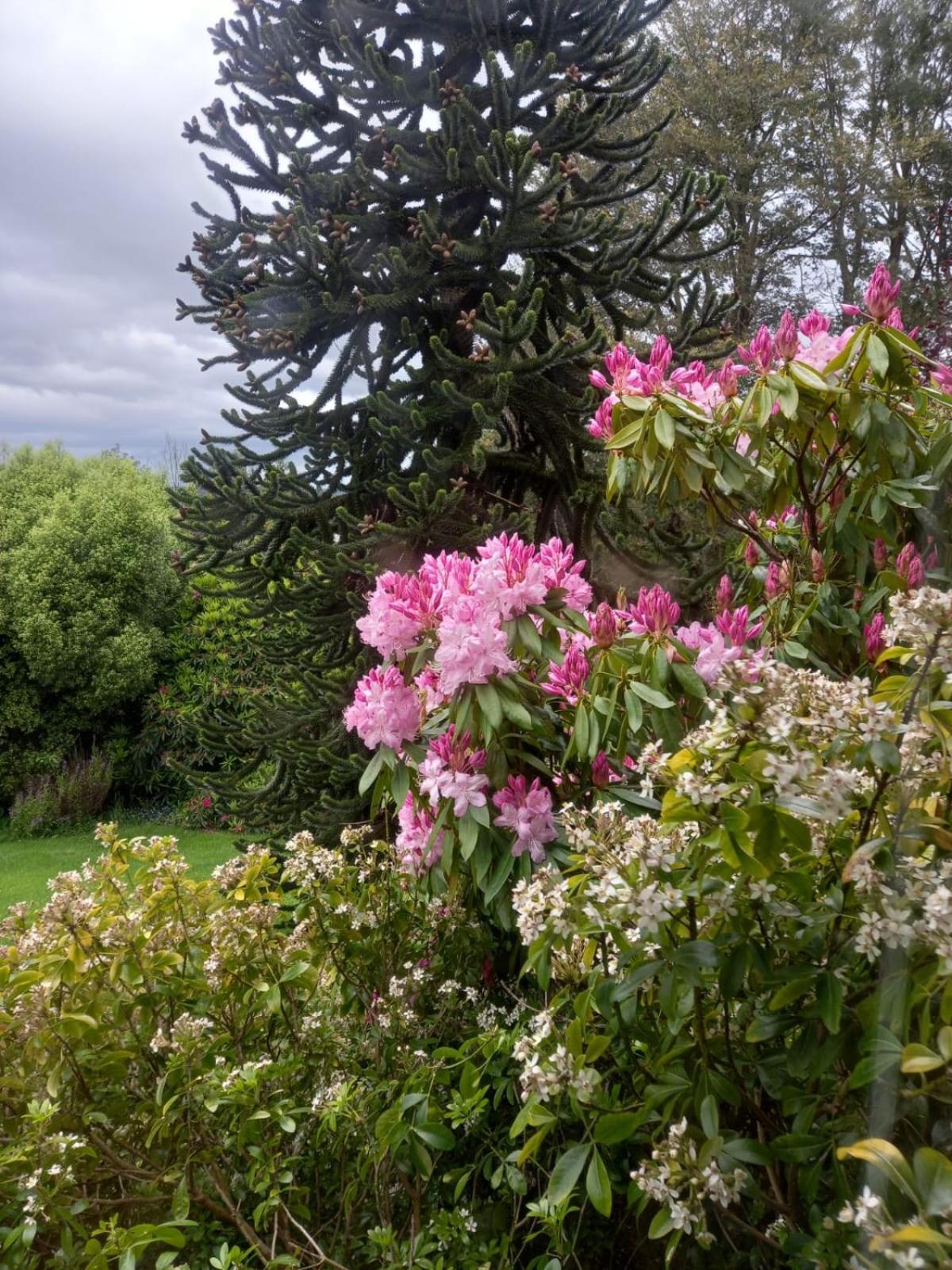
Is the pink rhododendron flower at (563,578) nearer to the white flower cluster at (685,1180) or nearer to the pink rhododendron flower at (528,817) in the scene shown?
the pink rhododendron flower at (528,817)

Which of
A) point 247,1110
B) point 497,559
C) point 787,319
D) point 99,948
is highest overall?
point 787,319

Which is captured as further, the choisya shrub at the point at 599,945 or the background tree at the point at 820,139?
the background tree at the point at 820,139

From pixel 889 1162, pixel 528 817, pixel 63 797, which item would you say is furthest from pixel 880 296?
pixel 63 797

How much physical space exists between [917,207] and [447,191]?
2681 mm

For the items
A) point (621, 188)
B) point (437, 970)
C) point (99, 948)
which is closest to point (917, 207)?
point (621, 188)

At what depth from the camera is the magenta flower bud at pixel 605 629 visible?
1259 mm

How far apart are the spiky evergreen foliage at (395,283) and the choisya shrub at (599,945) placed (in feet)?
3.60

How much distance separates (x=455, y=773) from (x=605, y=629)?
1.06 ft

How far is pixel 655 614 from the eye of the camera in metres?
1.24

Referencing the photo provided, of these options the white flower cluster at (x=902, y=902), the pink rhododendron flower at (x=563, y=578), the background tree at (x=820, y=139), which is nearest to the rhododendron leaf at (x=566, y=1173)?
the white flower cluster at (x=902, y=902)

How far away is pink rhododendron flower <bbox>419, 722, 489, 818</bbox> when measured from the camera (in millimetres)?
1257

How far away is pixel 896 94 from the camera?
2.99 m

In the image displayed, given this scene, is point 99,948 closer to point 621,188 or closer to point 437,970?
point 437,970

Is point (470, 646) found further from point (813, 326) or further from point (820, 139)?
point (820, 139)
